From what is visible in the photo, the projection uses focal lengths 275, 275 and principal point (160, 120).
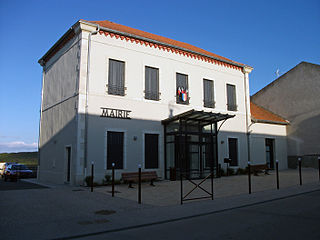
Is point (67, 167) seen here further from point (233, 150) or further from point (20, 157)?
point (20, 157)

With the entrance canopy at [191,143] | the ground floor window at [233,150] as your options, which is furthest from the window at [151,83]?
the ground floor window at [233,150]

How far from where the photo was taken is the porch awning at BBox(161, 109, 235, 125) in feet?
50.4

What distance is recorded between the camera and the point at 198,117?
16422 millimetres

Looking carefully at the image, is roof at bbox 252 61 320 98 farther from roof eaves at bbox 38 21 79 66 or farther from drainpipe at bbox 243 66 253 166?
roof eaves at bbox 38 21 79 66

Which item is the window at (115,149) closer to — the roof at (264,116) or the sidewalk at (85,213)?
the sidewalk at (85,213)

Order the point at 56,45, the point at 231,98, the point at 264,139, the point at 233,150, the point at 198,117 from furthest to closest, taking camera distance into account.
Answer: the point at 264,139 < the point at 231,98 < the point at 233,150 < the point at 56,45 < the point at 198,117

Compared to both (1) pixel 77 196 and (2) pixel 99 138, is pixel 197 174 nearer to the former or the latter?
(2) pixel 99 138

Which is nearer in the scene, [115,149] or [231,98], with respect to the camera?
[115,149]

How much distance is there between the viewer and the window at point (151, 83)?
16.4 metres

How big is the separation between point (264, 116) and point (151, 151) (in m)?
11.9

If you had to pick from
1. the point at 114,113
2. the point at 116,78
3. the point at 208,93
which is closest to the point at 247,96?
the point at 208,93

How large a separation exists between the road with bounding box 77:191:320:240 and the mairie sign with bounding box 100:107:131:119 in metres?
8.94

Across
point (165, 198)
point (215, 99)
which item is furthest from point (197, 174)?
point (165, 198)

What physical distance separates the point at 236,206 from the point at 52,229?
4.98 m
